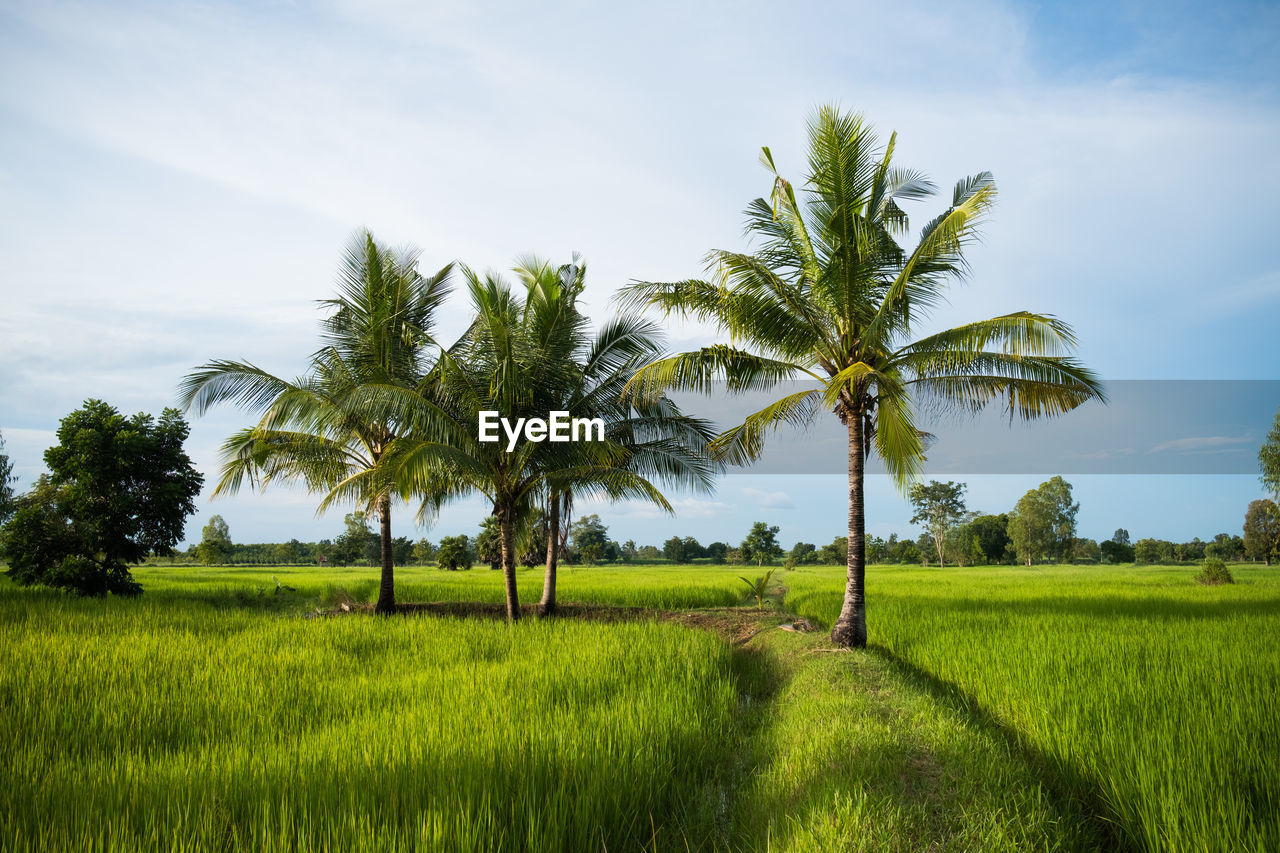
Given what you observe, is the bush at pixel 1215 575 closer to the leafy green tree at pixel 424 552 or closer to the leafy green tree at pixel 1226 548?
the leafy green tree at pixel 1226 548

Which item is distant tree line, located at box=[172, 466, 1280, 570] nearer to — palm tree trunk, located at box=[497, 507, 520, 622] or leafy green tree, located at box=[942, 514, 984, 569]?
leafy green tree, located at box=[942, 514, 984, 569]

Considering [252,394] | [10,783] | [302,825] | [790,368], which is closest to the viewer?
[302,825]

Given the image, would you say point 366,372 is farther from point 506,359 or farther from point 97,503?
point 97,503

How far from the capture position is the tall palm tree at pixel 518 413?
1174cm

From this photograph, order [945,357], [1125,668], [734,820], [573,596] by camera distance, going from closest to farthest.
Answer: [734,820] → [1125,668] → [945,357] → [573,596]

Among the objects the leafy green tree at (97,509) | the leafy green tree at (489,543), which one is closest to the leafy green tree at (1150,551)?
the leafy green tree at (489,543)

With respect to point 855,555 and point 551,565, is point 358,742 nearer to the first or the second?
point 855,555

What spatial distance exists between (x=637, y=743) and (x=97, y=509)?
17.2 m

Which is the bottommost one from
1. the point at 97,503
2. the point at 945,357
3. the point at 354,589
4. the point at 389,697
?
the point at 354,589

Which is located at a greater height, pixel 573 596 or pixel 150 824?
pixel 150 824

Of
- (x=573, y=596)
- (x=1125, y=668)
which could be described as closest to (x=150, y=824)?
(x=1125, y=668)

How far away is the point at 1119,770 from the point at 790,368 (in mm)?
7401

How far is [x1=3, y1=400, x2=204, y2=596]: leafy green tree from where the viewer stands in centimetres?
1466

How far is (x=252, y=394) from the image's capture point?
45.8ft
